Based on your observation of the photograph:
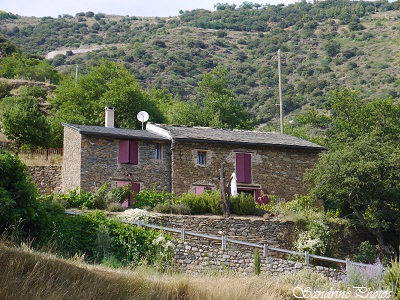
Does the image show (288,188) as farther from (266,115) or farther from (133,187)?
(266,115)

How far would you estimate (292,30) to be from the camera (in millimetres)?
105688

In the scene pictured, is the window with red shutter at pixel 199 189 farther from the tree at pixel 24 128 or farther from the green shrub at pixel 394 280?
the green shrub at pixel 394 280

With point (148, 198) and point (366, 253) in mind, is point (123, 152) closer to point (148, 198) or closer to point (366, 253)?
point (148, 198)

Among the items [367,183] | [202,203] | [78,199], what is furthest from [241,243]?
[367,183]

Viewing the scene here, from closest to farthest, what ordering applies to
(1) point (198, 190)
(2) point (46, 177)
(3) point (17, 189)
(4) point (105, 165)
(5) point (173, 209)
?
(3) point (17, 189), (5) point (173, 209), (4) point (105, 165), (1) point (198, 190), (2) point (46, 177)

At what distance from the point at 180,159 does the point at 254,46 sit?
2739 inches

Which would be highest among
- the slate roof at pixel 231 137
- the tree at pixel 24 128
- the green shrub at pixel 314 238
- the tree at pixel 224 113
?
the tree at pixel 224 113

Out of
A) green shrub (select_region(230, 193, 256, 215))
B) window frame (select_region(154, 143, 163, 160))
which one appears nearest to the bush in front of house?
green shrub (select_region(230, 193, 256, 215))

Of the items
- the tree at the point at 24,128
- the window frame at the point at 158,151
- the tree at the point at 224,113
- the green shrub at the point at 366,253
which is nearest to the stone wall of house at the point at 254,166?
the window frame at the point at 158,151

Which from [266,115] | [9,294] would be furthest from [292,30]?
[9,294]

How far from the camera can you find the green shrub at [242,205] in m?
29.0

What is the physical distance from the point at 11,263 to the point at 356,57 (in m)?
77.7

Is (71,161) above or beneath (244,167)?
above

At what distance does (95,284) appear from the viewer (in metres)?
13.6
